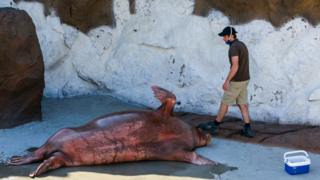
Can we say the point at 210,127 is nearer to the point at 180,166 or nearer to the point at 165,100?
the point at 165,100

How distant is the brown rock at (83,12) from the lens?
9352mm

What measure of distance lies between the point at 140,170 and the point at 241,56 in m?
1.90

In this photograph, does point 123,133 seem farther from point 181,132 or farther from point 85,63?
point 85,63

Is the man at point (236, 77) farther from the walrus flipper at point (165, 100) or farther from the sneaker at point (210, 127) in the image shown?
the walrus flipper at point (165, 100)

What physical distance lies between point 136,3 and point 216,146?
310 cm

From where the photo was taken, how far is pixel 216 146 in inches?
272

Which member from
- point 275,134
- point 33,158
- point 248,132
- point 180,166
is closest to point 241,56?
point 248,132

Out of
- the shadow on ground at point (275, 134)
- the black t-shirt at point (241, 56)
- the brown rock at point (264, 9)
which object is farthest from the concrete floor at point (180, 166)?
the brown rock at point (264, 9)

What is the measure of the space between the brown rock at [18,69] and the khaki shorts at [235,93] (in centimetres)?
247

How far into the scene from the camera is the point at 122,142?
6359 millimetres

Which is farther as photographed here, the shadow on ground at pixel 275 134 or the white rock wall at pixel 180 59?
the white rock wall at pixel 180 59

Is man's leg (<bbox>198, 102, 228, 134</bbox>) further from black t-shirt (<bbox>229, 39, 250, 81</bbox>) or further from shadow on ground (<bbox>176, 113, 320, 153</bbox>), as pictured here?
black t-shirt (<bbox>229, 39, 250, 81</bbox>)

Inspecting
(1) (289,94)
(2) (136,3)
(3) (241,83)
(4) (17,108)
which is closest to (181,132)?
(3) (241,83)

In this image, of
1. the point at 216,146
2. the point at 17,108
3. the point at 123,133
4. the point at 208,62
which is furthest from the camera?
the point at 208,62
